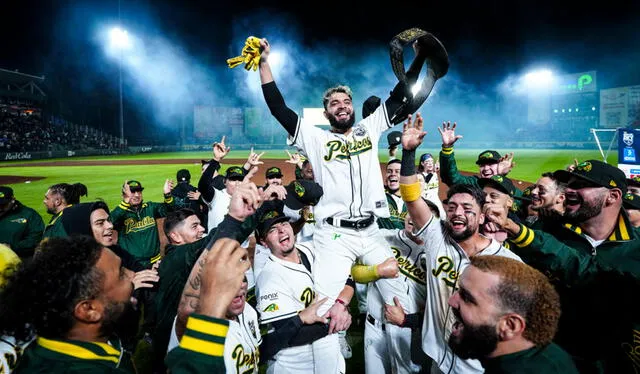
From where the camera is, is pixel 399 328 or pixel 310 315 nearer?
pixel 310 315

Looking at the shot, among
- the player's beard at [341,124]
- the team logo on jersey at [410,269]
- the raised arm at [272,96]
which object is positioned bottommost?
the team logo on jersey at [410,269]

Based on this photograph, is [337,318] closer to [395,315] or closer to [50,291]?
[395,315]

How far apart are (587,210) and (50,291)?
382 cm

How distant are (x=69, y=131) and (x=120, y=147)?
327 inches

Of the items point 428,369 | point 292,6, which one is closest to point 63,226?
point 428,369

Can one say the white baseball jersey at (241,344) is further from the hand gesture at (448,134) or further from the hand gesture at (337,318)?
the hand gesture at (448,134)

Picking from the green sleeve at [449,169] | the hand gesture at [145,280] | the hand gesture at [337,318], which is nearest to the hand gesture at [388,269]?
the hand gesture at [337,318]

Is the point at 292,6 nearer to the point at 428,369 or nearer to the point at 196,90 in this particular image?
the point at 196,90

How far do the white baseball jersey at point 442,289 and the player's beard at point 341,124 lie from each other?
1.40 meters

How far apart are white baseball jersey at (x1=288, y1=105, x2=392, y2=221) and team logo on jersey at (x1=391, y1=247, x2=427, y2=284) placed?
1.76 ft

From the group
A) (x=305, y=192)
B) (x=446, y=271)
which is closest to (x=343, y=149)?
(x=305, y=192)

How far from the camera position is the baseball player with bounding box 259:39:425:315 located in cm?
398

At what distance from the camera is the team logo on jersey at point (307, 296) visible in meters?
3.79

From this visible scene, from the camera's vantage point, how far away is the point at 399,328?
406cm
